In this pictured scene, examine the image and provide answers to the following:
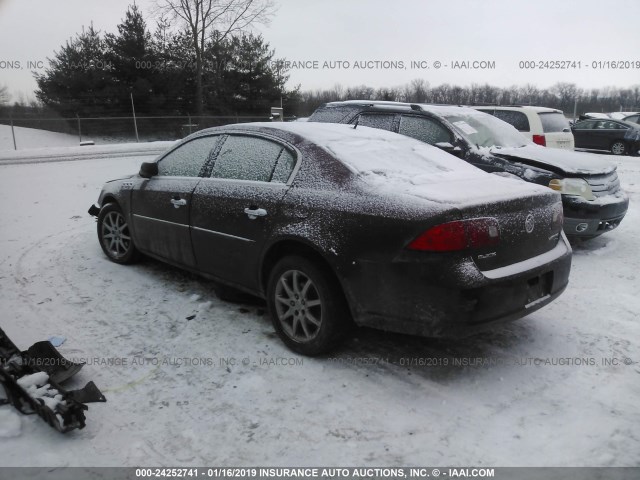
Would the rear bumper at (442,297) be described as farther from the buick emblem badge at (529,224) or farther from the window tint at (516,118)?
the window tint at (516,118)

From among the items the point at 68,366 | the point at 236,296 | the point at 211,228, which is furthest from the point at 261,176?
the point at 68,366

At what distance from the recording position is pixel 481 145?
675 centimetres

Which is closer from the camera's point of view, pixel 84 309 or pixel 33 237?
pixel 84 309

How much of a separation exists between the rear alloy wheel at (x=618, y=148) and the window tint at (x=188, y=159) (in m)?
17.6

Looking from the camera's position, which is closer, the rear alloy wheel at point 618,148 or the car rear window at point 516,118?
the car rear window at point 516,118

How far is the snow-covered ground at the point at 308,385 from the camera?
2.72m

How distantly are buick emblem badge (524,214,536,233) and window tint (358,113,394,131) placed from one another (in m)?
4.02

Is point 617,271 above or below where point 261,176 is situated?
below

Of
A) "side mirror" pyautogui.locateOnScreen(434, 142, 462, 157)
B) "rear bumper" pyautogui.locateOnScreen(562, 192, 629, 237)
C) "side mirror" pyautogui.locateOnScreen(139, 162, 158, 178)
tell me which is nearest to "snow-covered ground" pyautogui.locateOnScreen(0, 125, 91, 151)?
"side mirror" pyautogui.locateOnScreen(139, 162, 158, 178)

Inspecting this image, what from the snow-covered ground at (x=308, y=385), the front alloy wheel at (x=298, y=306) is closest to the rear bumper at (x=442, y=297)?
the front alloy wheel at (x=298, y=306)

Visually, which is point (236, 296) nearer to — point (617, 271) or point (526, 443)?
point (526, 443)

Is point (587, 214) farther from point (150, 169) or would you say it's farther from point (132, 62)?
point (132, 62)

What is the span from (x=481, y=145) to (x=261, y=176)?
12.3 ft

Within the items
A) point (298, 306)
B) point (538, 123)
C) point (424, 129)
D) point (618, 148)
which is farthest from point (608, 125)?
point (298, 306)
